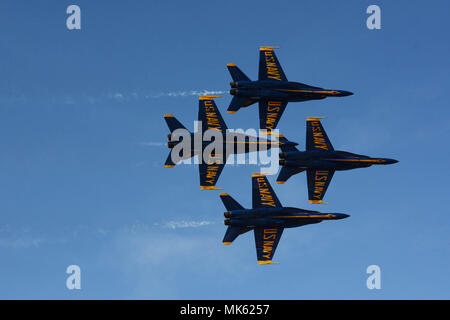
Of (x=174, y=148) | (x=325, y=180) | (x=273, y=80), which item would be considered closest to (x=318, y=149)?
(x=325, y=180)

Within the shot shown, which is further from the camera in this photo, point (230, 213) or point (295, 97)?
point (295, 97)

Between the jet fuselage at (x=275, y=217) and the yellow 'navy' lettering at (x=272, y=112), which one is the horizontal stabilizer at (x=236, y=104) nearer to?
the yellow 'navy' lettering at (x=272, y=112)

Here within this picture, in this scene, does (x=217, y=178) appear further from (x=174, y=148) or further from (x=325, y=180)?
(x=325, y=180)

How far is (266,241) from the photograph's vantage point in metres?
106

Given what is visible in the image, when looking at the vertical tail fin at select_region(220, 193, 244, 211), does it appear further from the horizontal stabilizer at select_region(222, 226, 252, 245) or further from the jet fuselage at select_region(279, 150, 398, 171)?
the jet fuselage at select_region(279, 150, 398, 171)

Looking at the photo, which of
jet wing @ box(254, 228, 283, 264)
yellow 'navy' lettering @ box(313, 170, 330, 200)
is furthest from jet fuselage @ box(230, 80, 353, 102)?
jet wing @ box(254, 228, 283, 264)

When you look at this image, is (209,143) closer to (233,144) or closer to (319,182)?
(233,144)

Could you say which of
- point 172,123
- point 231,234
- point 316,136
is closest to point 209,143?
point 172,123

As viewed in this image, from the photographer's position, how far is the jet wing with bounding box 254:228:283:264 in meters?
105

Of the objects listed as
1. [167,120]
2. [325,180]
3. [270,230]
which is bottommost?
[270,230]

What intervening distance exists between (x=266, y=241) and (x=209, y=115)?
72.2 feet

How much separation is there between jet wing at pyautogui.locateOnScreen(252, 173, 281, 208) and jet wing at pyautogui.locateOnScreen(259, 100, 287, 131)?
8689 millimetres

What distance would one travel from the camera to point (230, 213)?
343ft

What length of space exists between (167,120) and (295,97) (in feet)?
70.0
